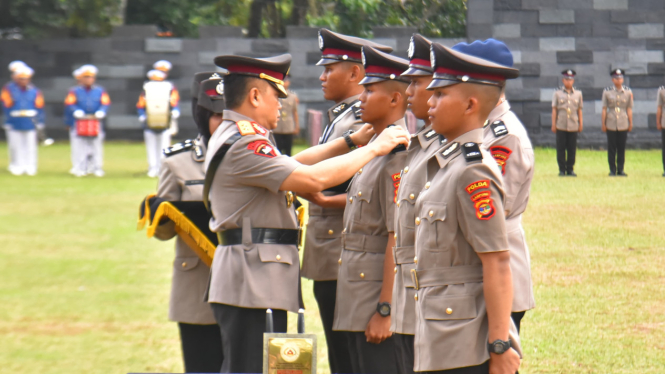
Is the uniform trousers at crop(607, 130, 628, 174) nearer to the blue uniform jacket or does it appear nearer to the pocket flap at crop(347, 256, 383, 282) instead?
the pocket flap at crop(347, 256, 383, 282)

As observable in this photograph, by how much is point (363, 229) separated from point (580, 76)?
586 inches

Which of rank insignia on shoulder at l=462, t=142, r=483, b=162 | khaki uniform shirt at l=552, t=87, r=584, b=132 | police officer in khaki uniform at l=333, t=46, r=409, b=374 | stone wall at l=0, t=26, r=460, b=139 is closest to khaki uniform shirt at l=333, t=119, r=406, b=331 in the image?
police officer in khaki uniform at l=333, t=46, r=409, b=374

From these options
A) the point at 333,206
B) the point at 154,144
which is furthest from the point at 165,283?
the point at 154,144

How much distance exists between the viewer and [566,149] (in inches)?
531

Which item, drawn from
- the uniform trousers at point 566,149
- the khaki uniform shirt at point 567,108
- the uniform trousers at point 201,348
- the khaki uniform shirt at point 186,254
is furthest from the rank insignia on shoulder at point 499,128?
the khaki uniform shirt at point 567,108

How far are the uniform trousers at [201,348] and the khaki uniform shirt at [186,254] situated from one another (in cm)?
9

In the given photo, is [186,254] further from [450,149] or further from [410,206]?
[450,149]

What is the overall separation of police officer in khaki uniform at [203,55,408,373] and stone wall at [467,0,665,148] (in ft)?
44.8

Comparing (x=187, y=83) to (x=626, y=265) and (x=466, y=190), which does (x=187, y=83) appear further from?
(x=466, y=190)

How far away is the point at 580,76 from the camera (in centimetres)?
1731

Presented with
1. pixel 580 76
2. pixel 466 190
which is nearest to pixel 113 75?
pixel 580 76

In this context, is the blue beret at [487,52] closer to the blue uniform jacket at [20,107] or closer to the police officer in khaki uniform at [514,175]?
the police officer in khaki uniform at [514,175]

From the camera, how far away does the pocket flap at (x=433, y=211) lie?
8.50ft

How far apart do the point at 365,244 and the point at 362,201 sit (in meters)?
0.18
